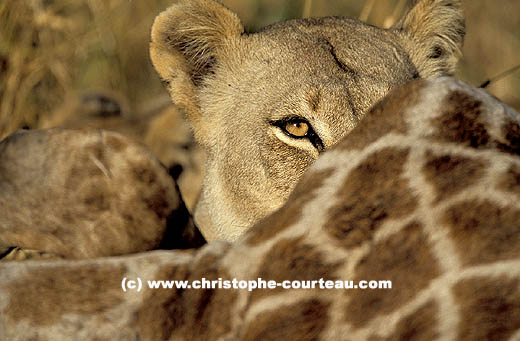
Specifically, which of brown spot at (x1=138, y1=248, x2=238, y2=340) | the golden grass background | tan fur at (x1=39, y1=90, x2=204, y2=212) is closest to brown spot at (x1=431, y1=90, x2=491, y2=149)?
brown spot at (x1=138, y1=248, x2=238, y2=340)

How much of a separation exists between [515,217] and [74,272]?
0.96 metres

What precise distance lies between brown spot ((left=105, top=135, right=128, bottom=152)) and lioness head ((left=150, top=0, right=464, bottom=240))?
0.61 meters

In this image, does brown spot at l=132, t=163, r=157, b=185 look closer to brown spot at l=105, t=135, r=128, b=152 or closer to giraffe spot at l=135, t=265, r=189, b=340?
brown spot at l=105, t=135, r=128, b=152

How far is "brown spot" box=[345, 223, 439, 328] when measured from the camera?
1.34m

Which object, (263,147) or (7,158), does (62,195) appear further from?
(263,147)

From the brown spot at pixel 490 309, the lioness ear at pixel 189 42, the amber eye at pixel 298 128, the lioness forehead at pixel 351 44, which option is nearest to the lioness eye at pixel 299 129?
the amber eye at pixel 298 128

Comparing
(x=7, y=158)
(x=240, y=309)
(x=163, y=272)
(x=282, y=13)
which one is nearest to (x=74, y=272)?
(x=163, y=272)

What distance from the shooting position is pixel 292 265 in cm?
145

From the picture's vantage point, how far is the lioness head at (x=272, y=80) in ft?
7.98

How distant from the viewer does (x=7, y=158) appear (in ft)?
6.91

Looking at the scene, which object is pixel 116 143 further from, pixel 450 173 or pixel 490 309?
pixel 490 309

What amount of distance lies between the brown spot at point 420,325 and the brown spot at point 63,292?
24.0 inches

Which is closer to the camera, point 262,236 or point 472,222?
point 472,222

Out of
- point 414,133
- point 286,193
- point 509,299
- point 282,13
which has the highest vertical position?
point 414,133
